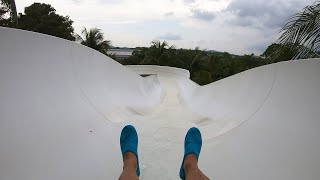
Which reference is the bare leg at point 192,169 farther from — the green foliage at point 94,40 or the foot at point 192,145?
the green foliage at point 94,40

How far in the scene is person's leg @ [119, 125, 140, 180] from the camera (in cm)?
162

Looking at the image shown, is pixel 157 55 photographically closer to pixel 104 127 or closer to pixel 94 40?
pixel 94 40

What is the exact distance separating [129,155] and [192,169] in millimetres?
418

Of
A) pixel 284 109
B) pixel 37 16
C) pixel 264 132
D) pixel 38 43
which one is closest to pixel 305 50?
pixel 284 109

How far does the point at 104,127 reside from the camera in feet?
9.82

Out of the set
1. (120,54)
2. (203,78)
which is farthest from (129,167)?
(120,54)

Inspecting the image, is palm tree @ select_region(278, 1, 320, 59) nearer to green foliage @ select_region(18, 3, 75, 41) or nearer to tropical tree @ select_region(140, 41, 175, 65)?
green foliage @ select_region(18, 3, 75, 41)

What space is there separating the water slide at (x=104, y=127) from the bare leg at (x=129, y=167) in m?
0.39

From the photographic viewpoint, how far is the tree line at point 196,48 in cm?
252

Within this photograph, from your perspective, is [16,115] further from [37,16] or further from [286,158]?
[37,16]

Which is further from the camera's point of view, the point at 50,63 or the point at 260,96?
the point at 260,96

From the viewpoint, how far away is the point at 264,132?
2496 millimetres

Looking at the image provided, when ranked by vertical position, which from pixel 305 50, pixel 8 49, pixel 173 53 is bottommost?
pixel 173 53

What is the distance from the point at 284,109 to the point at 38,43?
202cm
